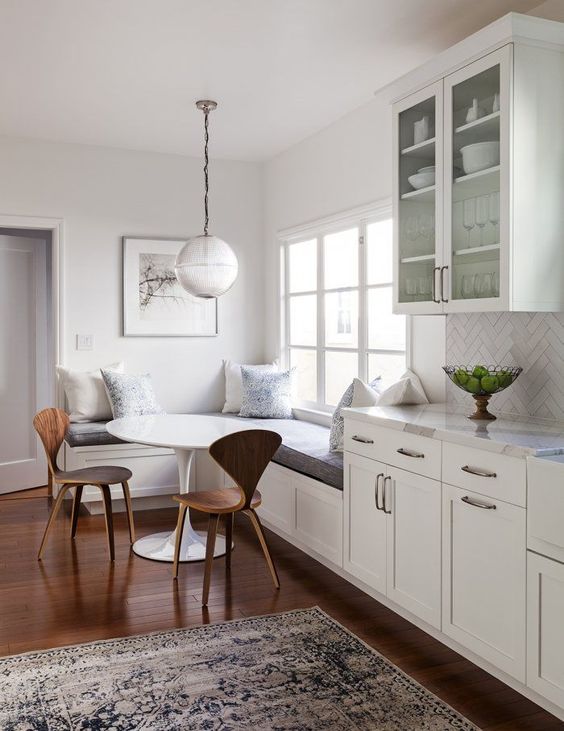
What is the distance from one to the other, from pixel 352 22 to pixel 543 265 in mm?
1427

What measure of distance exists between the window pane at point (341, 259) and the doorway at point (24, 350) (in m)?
2.13

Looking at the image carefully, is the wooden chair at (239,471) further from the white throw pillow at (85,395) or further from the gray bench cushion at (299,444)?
the white throw pillow at (85,395)

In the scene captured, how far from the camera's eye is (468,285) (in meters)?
3.14

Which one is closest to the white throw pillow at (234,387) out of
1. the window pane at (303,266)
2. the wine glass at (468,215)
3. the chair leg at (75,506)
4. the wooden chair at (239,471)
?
the window pane at (303,266)

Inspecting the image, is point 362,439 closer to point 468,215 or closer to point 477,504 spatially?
point 477,504

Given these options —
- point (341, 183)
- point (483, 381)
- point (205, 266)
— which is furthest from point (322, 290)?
point (483, 381)

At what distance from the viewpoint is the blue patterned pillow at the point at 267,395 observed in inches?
217

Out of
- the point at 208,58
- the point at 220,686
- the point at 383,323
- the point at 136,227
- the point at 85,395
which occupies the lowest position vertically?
the point at 220,686

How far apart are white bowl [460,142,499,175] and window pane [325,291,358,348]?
1.87 m

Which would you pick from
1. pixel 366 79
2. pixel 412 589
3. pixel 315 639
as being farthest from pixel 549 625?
pixel 366 79

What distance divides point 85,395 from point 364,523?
2758 mm

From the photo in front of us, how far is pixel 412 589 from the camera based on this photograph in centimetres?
302

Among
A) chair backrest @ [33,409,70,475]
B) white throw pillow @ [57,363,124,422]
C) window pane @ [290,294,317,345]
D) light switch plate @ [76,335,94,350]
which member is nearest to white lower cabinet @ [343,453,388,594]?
chair backrest @ [33,409,70,475]

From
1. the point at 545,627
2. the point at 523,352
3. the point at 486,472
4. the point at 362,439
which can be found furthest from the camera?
the point at 362,439
